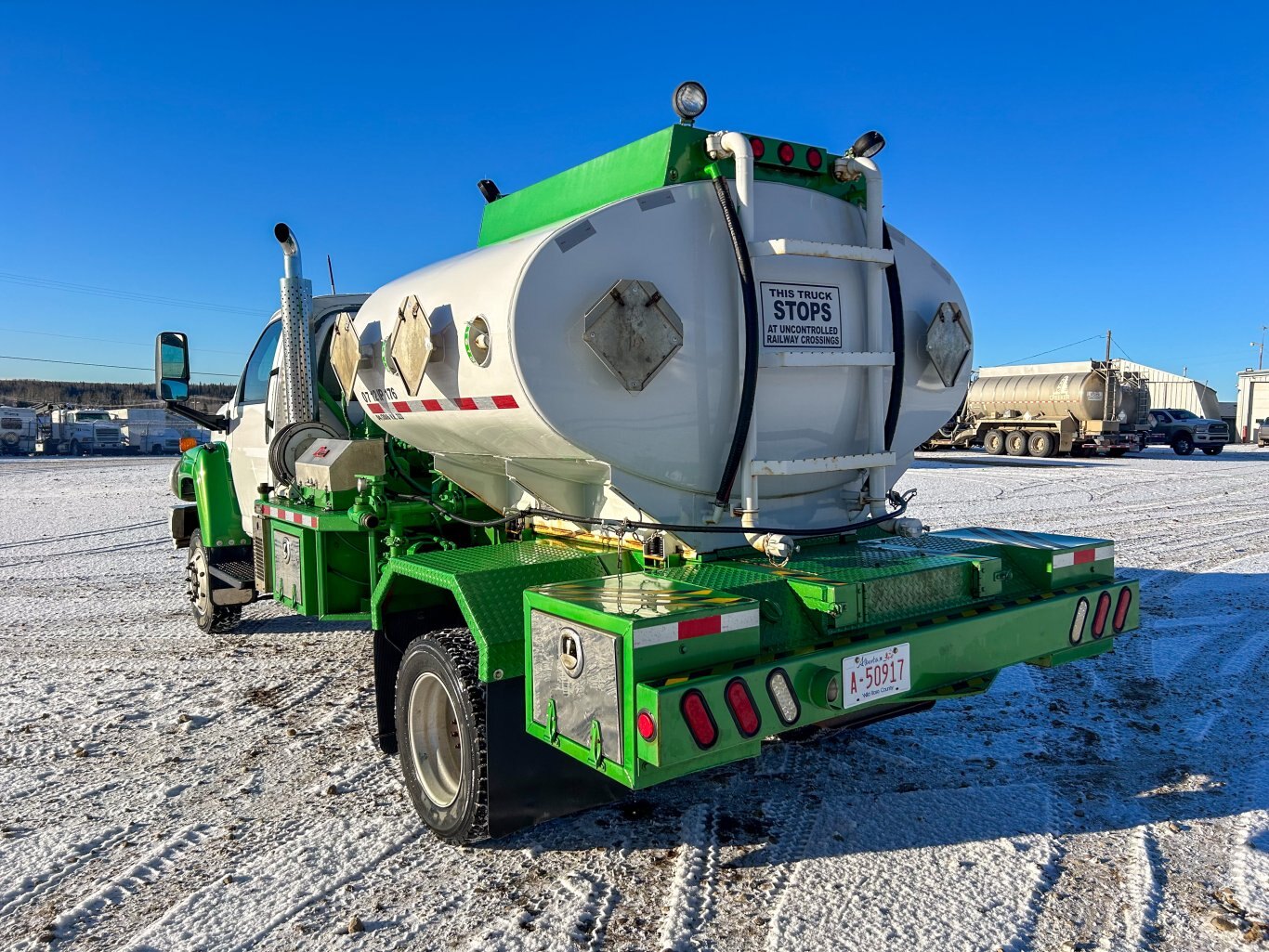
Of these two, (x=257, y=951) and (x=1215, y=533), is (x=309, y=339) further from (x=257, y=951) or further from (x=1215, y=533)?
(x=1215, y=533)

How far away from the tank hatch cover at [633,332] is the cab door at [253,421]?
352cm

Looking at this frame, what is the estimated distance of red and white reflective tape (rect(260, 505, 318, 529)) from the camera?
5141 mm

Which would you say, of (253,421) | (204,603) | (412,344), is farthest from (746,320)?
(204,603)

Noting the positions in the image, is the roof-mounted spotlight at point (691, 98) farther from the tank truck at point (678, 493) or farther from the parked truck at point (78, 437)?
the parked truck at point (78, 437)

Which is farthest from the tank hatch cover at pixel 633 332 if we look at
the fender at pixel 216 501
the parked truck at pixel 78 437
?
the parked truck at pixel 78 437

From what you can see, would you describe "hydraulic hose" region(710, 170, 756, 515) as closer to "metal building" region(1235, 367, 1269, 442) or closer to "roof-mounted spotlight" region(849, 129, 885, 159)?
"roof-mounted spotlight" region(849, 129, 885, 159)

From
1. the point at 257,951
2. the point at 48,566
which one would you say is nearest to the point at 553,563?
the point at 257,951

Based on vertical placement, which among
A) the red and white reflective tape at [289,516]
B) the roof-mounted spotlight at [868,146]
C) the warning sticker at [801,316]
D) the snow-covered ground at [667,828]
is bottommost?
the snow-covered ground at [667,828]

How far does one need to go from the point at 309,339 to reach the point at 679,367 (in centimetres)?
331

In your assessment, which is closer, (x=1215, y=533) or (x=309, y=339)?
A: (x=309, y=339)

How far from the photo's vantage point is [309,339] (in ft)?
19.7

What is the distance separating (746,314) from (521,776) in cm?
209

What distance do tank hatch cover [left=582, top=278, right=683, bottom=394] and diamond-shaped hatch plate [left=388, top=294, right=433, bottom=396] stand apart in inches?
37.8

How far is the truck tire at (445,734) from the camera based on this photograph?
3477 millimetres
